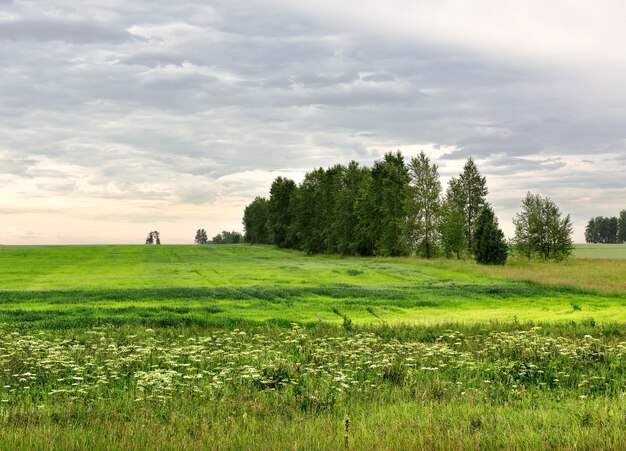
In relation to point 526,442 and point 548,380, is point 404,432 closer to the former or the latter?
point 526,442

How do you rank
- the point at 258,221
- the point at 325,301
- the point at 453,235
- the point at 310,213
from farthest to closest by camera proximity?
the point at 258,221 → the point at 310,213 → the point at 453,235 → the point at 325,301

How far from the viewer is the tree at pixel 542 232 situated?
8038cm

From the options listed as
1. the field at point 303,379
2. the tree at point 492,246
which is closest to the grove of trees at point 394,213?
the tree at point 492,246

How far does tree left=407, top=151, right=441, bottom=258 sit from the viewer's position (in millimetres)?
77938

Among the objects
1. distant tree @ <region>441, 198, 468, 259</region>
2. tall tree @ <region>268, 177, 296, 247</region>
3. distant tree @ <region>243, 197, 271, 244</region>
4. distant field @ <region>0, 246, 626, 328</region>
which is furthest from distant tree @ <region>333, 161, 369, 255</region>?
distant tree @ <region>243, 197, 271, 244</region>

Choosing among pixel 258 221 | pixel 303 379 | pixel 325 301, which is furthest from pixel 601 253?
pixel 303 379

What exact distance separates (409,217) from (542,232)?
18.7m

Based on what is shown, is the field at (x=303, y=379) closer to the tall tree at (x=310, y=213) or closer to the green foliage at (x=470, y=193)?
the green foliage at (x=470, y=193)

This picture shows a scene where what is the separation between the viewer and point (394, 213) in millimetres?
84562

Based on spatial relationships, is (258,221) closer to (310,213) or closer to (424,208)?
(310,213)

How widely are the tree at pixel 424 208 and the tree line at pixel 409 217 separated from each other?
0.13m

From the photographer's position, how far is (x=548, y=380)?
1336 centimetres

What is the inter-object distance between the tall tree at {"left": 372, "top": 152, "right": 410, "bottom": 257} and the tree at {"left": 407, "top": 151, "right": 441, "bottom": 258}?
146 centimetres

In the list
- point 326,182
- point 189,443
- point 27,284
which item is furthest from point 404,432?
point 326,182
